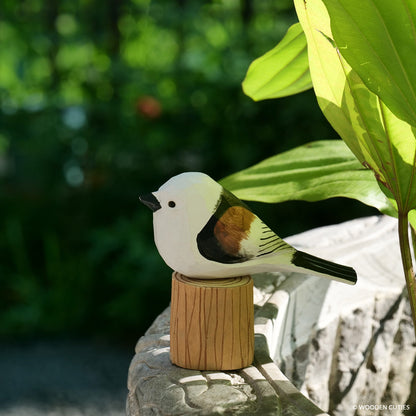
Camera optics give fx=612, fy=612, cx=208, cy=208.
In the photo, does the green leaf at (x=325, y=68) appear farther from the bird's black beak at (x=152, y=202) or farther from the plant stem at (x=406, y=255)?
the bird's black beak at (x=152, y=202)

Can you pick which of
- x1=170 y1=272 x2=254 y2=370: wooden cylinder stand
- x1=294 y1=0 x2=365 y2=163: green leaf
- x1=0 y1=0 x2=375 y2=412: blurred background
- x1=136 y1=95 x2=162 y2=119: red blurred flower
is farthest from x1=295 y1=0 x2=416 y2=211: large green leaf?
x1=136 y1=95 x2=162 y2=119: red blurred flower

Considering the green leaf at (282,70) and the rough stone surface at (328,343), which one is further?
the green leaf at (282,70)

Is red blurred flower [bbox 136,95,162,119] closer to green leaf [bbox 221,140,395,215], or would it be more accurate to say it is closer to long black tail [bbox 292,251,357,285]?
green leaf [bbox 221,140,395,215]

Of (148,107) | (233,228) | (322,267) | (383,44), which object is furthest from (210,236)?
(148,107)

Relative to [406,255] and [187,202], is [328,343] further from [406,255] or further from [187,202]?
[187,202]

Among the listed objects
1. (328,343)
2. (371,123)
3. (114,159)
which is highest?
(371,123)

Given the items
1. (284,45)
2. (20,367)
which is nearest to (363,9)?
(284,45)

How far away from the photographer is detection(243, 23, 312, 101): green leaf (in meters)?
0.89

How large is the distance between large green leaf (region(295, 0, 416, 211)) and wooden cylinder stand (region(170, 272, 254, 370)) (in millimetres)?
214

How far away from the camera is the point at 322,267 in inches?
29.4

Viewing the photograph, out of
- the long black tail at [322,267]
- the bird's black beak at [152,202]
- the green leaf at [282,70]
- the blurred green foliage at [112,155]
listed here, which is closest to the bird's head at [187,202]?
the bird's black beak at [152,202]

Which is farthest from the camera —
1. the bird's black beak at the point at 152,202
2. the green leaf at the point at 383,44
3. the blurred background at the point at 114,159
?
the blurred background at the point at 114,159

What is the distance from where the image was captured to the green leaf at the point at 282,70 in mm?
892

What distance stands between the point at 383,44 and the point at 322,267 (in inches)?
10.6
